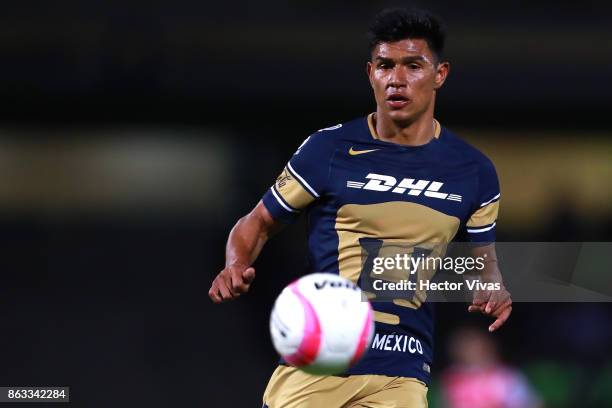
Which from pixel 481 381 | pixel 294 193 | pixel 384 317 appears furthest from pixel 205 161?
pixel 384 317

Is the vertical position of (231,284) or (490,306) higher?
(231,284)

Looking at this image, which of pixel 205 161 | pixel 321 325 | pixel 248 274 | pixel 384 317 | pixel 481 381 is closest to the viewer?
pixel 321 325

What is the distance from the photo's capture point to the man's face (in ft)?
15.6

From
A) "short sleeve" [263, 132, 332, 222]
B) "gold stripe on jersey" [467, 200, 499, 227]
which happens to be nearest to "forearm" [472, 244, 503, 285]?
"gold stripe on jersey" [467, 200, 499, 227]

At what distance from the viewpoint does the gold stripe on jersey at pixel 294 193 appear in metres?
4.76

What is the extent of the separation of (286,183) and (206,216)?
5.82m

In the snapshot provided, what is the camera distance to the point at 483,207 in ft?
16.1

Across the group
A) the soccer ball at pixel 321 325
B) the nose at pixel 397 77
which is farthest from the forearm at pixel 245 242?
the nose at pixel 397 77

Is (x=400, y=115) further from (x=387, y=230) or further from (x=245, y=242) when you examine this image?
(x=245, y=242)

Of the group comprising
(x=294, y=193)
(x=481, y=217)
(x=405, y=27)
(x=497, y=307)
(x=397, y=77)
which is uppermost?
(x=405, y=27)

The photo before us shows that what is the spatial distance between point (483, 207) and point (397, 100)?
65cm

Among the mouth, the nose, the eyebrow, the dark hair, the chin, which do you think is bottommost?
the chin

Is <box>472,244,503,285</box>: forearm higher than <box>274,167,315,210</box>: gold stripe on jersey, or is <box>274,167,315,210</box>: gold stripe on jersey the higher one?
<box>274,167,315,210</box>: gold stripe on jersey

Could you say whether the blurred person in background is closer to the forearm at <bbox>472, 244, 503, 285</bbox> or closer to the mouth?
the forearm at <bbox>472, 244, 503, 285</bbox>
